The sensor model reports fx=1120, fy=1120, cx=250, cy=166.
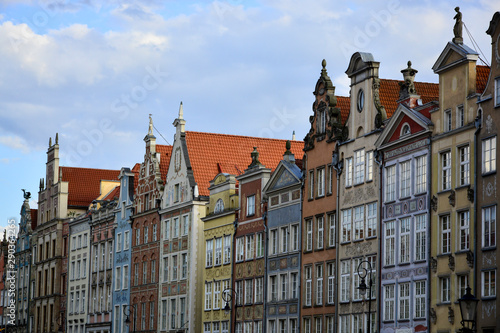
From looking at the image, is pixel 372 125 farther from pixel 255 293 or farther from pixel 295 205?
pixel 255 293

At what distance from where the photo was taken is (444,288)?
43.9m

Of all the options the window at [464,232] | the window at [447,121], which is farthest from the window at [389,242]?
the window at [447,121]

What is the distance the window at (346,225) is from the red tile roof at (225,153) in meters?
19.4

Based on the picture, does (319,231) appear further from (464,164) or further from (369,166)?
(464,164)

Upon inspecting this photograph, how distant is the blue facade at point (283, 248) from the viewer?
187 ft

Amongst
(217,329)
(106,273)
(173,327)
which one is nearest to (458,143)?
(217,329)

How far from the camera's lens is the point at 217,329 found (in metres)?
65.1

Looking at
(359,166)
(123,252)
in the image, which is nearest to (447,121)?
(359,166)

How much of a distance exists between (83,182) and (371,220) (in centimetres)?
5398

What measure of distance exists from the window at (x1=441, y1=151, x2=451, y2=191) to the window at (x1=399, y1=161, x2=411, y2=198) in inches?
102

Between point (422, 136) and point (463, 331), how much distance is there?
1236cm

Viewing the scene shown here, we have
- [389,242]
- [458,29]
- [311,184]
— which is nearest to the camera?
[458,29]

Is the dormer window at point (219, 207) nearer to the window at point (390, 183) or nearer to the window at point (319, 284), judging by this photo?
the window at point (319, 284)

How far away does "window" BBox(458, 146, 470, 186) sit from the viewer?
42.9 meters
